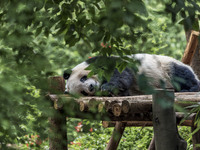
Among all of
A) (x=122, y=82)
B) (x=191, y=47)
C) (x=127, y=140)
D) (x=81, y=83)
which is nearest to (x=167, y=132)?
(x=122, y=82)

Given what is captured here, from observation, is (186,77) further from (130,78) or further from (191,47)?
(191,47)

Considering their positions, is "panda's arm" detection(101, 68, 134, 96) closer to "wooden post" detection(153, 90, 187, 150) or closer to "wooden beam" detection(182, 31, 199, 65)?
"wooden beam" detection(182, 31, 199, 65)

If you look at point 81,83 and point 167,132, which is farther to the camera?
point 81,83

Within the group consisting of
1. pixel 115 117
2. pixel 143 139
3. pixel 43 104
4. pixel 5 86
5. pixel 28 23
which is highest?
pixel 28 23

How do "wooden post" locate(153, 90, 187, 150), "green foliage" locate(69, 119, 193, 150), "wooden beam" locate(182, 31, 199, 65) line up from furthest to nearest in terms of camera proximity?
"green foliage" locate(69, 119, 193, 150) → "wooden beam" locate(182, 31, 199, 65) → "wooden post" locate(153, 90, 187, 150)

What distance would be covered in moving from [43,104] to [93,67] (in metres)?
0.37

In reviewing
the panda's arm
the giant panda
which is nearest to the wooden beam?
the giant panda

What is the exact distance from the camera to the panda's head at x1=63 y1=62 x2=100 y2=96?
149 inches

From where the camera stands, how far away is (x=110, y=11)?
106 centimetres

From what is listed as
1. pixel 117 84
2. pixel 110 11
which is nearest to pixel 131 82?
pixel 117 84

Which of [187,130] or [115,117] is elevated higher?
[115,117]

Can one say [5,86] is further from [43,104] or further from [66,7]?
[66,7]

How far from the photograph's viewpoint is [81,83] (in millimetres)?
3902

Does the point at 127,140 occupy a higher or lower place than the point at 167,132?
lower
